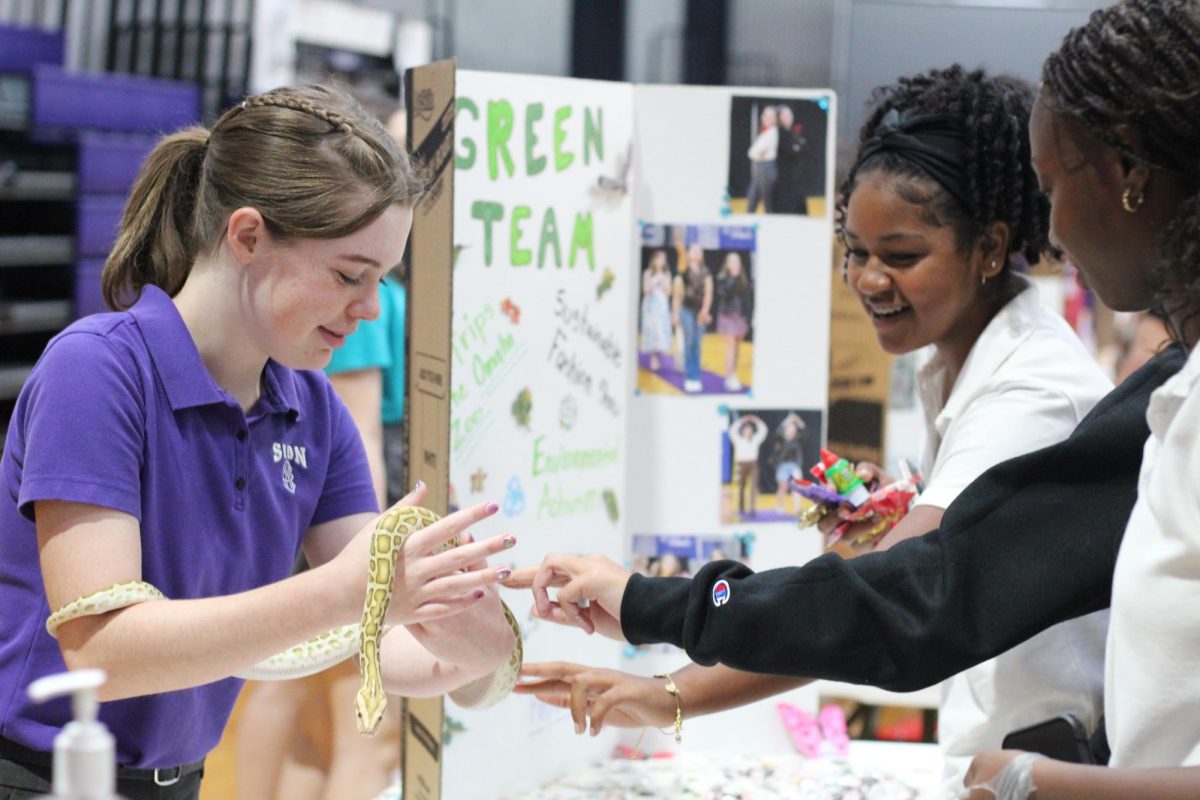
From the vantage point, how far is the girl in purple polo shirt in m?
1.54

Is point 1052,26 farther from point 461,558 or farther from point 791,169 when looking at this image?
point 461,558

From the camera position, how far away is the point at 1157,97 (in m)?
1.44

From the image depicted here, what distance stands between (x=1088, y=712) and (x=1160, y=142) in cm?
79

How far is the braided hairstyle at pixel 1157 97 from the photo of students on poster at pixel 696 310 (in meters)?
1.78

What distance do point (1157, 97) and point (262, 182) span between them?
3.52 ft

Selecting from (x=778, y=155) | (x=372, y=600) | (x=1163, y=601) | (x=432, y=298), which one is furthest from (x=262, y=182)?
(x=778, y=155)

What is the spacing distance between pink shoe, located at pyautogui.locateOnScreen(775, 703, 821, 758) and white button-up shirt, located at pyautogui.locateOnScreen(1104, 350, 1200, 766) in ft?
6.43

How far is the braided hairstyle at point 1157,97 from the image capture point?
4.69 ft

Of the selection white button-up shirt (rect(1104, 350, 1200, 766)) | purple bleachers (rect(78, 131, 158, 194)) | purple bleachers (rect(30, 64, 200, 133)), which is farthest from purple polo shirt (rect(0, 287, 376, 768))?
purple bleachers (rect(78, 131, 158, 194))

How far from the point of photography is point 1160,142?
146 cm

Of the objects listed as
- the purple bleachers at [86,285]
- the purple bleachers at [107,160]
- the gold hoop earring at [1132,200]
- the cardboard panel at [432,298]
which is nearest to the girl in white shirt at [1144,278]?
the gold hoop earring at [1132,200]

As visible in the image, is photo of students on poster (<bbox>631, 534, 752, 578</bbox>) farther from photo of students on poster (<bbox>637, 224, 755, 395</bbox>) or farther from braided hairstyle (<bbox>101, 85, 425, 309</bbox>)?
braided hairstyle (<bbox>101, 85, 425, 309</bbox>)

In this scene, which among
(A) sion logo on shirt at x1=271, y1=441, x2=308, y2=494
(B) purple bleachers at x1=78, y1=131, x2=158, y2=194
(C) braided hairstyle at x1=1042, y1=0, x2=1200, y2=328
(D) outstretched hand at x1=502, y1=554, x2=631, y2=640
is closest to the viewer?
(C) braided hairstyle at x1=1042, y1=0, x2=1200, y2=328

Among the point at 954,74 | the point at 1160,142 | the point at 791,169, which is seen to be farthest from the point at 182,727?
the point at 791,169
